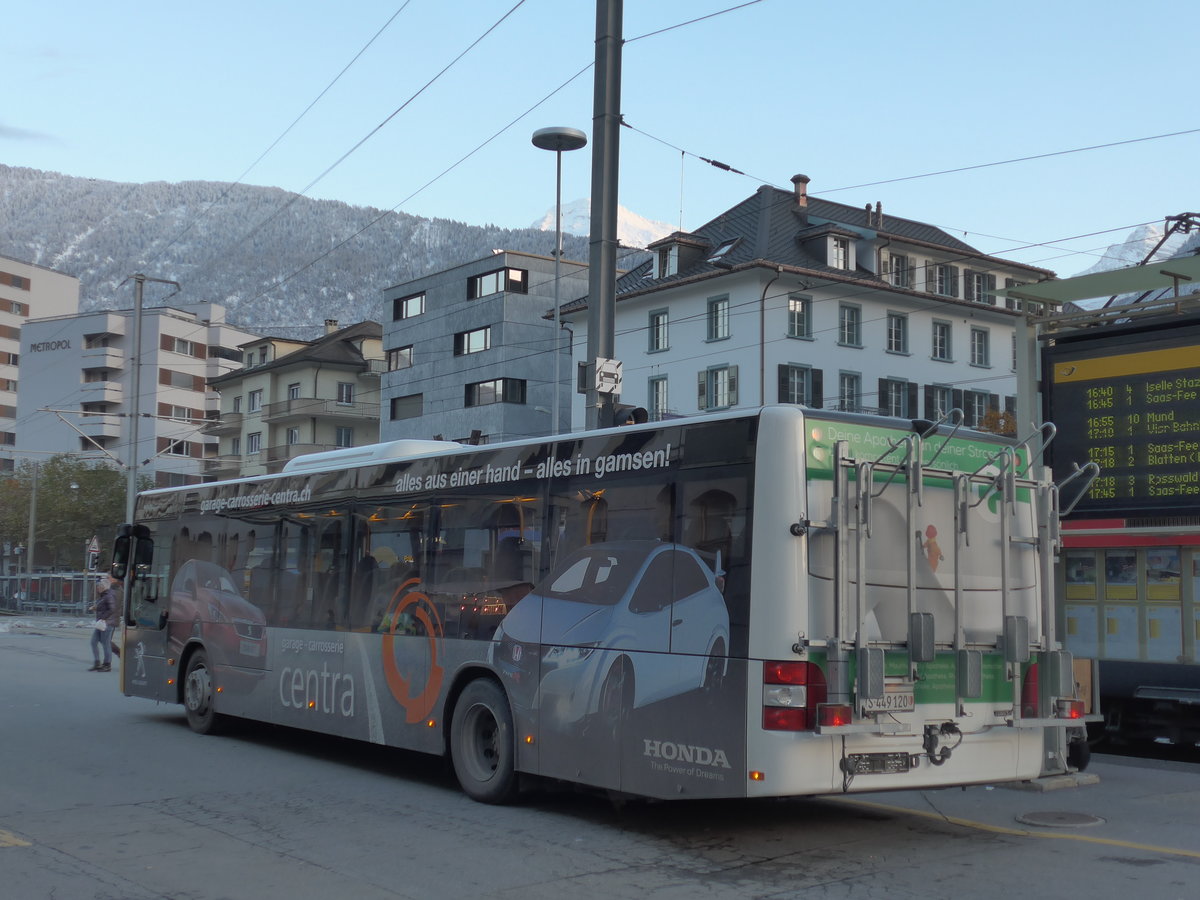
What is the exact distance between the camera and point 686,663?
8328 mm

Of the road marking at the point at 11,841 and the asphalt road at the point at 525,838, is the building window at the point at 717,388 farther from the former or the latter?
the road marking at the point at 11,841

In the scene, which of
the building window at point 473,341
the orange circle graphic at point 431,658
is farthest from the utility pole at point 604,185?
the building window at point 473,341

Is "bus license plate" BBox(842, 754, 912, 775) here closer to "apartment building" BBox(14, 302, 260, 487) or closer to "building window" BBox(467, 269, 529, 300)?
"building window" BBox(467, 269, 529, 300)

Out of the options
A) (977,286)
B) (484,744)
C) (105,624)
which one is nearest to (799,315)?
(977,286)

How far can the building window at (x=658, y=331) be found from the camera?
52.3 metres

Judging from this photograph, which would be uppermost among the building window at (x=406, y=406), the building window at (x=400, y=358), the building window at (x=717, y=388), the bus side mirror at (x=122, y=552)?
the building window at (x=400, y=358)

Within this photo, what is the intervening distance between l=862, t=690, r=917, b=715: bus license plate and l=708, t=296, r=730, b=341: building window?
1649 inches

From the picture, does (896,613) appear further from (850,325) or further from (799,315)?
(850,325)

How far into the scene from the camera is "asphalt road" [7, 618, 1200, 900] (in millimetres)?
7266

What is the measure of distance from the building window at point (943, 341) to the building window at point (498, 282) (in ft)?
59.3

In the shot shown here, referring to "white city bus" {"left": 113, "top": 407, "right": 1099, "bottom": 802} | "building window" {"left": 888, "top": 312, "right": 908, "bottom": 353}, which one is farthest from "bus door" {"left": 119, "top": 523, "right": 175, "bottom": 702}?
"building window" {"left": 888, "top": 312, "right": 908, "bottom": 353}

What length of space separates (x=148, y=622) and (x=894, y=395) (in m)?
40.9

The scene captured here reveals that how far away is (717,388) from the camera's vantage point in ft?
161

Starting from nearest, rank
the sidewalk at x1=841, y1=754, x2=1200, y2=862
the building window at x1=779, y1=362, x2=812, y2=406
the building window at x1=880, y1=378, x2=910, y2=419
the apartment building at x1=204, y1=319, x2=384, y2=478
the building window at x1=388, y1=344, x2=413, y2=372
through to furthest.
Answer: the sidewalk at x1=841, y1=754, x2=1200, y2=862
the building window at x1=779, y1=362, x2=812, y2=406
the building window at x1=880, y1=378, x2=910, y2=419
the building window at x1=388, y1=344, x2=413, y2=372
the apartment building at x1=204, y1=319, x2=384, y2=478
